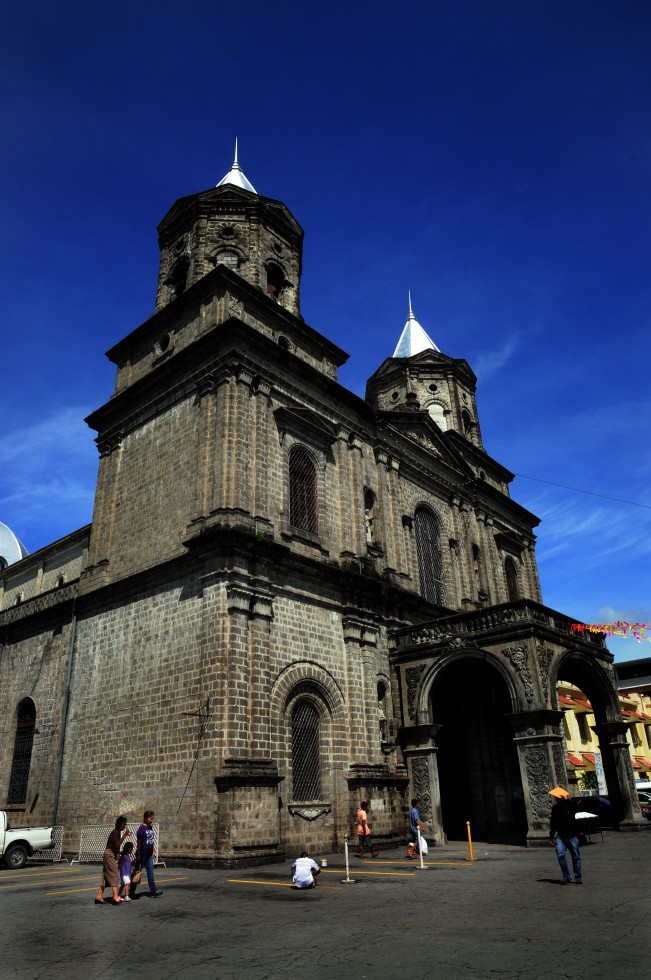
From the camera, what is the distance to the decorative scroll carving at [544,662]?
19.1 meters

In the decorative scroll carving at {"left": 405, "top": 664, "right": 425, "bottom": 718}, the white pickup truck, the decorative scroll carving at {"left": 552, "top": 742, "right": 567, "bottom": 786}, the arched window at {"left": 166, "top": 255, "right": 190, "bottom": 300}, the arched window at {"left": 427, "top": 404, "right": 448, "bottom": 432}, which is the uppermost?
the arched window at {"left": 166, "top": 255, "right": 190, "bottom": 300}

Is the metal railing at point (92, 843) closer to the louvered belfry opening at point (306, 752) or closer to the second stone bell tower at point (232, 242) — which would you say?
the louvered belfry opening at point (306, 752)

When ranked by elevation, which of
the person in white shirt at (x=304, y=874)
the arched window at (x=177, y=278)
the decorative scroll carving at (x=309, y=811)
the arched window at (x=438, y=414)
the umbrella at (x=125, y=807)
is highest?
the arched window at (x=177, y=278)

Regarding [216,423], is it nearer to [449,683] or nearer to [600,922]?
[449,683]

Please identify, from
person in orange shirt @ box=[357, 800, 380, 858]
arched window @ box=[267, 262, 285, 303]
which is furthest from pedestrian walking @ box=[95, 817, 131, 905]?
arched window @ box=[267, 262, 285, 303]

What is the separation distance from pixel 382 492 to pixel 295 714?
31.8ft

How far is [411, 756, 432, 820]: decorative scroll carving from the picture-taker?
20.4 metres

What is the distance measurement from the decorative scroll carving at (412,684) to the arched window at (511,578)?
13.0 metres

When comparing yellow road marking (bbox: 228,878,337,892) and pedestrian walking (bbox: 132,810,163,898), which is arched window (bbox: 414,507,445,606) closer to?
yellow road marking (bbox: 228,878,337,892)

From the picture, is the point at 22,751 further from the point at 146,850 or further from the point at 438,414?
the point at 438,414

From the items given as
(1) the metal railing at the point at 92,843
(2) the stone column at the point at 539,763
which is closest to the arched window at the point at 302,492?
(2) the stone column at the point at 539,763

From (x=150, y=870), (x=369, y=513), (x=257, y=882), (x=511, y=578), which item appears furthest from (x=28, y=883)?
(x=511, y=578)

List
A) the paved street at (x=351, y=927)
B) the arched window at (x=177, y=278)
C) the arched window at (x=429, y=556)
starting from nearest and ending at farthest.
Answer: the paved street at (x=351, y=927) → the arched window at (x=177, y=278) → the arched window at (x=429, y=556)

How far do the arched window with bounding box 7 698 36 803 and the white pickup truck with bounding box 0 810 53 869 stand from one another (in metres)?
4.09
